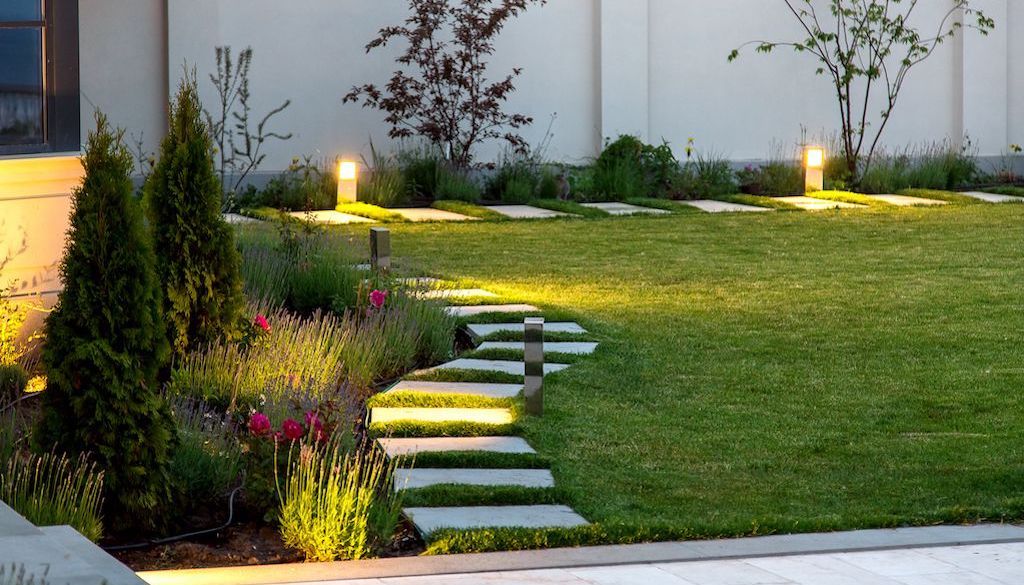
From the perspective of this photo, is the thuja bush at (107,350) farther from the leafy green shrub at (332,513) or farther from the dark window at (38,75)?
the dark window at (38,75)

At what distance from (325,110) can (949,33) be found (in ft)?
25.1

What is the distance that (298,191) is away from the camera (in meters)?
15.2

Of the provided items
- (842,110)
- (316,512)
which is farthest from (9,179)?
(842,110)

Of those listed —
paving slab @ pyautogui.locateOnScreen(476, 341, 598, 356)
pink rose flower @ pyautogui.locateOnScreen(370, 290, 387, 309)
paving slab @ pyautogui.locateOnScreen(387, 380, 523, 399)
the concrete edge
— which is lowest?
the concrete edge

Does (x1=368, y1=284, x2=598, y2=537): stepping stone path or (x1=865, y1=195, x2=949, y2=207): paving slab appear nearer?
(x1=368, y1=284, x2=598, y2=537): stepping stone path

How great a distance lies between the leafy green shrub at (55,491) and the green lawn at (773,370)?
68.5 inches

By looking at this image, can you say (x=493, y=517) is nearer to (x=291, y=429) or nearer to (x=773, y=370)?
(x=291, y=429)

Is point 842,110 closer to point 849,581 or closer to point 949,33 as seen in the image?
point 949,33

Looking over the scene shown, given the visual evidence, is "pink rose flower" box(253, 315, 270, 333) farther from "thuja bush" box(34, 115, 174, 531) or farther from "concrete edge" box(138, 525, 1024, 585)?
"concrete edge" box(138, 525, 1024, 585)

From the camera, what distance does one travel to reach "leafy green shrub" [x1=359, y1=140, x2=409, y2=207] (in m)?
15.4

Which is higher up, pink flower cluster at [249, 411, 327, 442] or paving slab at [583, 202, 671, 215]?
paving slab at [583, 202, 671, 215]

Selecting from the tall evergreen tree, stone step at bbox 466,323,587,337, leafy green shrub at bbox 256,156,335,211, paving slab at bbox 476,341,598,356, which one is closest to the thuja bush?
the tall evergreen tree

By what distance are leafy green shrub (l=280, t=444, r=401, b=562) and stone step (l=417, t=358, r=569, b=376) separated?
217cm

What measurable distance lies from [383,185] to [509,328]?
22.7 ft
